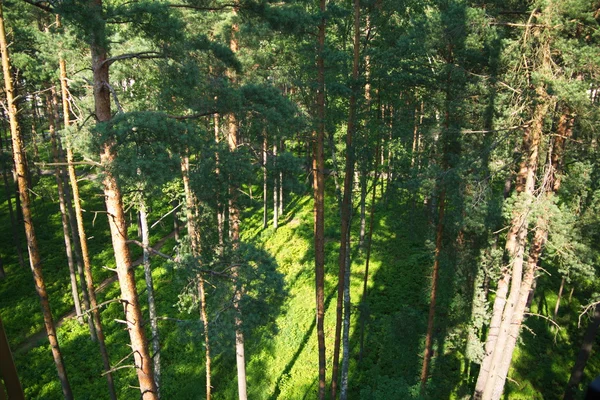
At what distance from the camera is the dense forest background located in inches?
275

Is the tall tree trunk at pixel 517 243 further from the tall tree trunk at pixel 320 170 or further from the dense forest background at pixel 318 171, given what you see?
the tall tree trunk at pixel 320 170

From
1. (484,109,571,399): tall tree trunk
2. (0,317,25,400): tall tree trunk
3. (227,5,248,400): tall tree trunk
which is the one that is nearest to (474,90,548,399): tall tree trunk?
(484,109,571,399): tall tree trunk

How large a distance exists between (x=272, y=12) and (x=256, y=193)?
25074mm

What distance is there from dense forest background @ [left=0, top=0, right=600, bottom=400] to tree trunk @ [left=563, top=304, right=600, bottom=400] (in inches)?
3.7

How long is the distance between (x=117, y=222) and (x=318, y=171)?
6.58m

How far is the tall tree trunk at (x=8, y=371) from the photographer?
1102 millimetres

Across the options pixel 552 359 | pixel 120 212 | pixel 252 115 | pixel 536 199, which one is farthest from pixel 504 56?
pixel 552 359

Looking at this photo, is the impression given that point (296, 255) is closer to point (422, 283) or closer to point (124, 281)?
point (422, 283)

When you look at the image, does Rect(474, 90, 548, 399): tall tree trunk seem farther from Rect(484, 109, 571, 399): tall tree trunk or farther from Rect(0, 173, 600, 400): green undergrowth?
Rect(0, 173, 600, 400): green undergrowth

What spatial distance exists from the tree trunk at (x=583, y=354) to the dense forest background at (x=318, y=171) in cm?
9

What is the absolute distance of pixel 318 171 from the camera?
11.9 metres

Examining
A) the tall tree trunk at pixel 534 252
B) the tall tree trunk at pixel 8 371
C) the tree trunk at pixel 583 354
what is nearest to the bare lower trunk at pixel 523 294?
the tall tree trunk at pixel 534 252

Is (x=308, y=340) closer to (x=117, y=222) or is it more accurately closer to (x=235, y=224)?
(x=235, y=224)

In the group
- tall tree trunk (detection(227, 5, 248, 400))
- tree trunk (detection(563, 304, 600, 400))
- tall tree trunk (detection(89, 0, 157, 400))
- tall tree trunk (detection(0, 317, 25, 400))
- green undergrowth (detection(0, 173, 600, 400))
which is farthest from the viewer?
green undergrowth (detection(0, 173, 600, 400))
